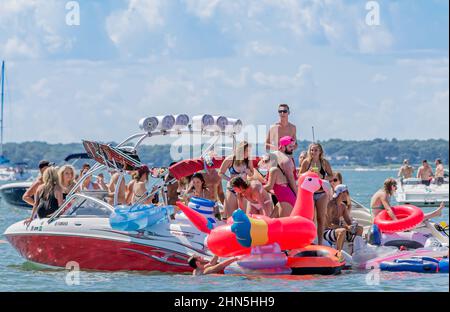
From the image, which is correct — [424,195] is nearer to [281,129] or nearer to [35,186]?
[35,186]

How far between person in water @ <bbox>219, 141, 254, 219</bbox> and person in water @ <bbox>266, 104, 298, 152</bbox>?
93 centimetres

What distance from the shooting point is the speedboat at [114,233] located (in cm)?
1478

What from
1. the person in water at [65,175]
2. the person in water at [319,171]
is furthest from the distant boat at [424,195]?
the person in water at [65,175]

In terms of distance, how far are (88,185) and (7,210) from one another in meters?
18.1

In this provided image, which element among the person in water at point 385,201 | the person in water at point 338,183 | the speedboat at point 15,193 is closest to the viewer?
the person in water at point 338,183

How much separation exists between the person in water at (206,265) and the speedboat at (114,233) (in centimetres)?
12

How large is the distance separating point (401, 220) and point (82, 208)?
4932 millimetres

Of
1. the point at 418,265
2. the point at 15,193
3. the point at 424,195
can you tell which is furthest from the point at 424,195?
the point at 418,265

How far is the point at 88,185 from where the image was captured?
66.7 feet

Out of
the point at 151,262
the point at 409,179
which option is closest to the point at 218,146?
the point at 151,262

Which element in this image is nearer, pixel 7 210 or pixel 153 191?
pixel 153 191

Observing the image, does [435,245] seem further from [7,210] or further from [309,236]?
[7,210]

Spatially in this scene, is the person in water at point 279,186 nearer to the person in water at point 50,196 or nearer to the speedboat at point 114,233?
the speedboat at point 114,233

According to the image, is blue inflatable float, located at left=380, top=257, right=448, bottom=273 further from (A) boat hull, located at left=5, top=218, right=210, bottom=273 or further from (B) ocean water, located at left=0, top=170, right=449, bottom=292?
(A) boat hull, located at left=5, top=218, right=210, bottom=273
